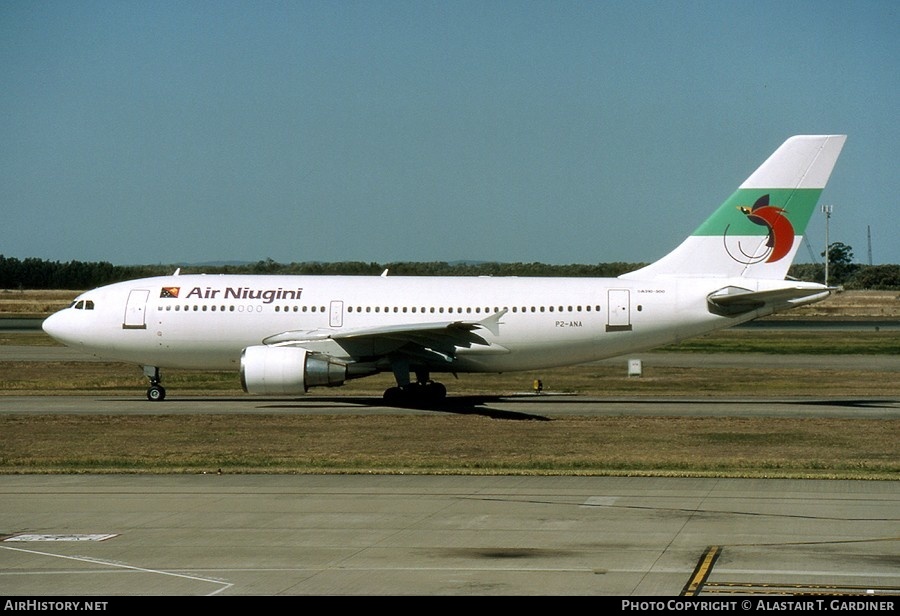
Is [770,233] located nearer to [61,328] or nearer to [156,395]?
[156,395]

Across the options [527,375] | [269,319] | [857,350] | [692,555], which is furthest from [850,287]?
[692,555]

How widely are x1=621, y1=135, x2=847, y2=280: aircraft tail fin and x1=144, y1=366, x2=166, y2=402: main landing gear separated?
17897 millimetres

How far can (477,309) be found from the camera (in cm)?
3597

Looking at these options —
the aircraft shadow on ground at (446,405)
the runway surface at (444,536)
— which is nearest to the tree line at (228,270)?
the aircraft shadow on ground at (446,405)

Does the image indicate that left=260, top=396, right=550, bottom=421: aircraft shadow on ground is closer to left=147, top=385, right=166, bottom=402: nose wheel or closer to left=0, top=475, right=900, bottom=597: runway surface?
left=147, top=385, right=166, bottom=402: nose wheel

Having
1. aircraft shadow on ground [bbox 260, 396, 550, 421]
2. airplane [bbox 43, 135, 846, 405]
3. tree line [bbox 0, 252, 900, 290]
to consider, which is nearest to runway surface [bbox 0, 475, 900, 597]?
aircraft shadow on ground [bbox 260, 396, 550, 421]

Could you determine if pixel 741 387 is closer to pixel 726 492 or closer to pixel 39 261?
pixel 726 492

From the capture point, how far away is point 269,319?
35812 mm

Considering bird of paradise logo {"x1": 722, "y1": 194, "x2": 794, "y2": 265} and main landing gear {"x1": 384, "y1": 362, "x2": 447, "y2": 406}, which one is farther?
main landing gear {"x1": 384, "y1": 362, "x2": 447, "y2": 406}

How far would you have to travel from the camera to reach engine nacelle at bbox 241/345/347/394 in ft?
107

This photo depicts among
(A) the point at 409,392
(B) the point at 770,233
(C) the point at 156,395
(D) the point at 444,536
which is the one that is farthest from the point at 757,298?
(D) the point at 444,536

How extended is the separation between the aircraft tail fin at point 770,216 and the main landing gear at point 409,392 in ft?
30.4

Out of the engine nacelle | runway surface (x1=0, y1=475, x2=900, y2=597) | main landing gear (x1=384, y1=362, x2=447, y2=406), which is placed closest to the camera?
runway surface (x1=0, y1=475, x2=900, y2=597)
